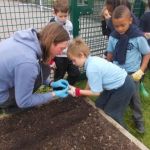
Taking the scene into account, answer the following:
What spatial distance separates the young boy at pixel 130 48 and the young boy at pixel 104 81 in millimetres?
238

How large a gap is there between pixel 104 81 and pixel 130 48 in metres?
0.57

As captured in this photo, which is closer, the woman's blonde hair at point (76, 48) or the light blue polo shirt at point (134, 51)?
the woman's blonde hair at point (76, 48)

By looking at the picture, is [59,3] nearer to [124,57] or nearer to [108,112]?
[124,57]

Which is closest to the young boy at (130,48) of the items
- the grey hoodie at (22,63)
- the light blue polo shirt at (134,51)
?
the light blue polo shirt at (134,51)

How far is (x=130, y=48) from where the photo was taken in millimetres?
2746

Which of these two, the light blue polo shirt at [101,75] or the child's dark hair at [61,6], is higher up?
the child's dark hair at [61,6]

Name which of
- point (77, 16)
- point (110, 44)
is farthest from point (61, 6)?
point (110, 44)

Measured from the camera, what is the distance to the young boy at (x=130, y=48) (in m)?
2.56

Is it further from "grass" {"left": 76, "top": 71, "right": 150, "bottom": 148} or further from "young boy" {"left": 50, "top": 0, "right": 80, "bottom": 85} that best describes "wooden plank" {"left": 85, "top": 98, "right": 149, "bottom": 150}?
"young boy" {"left": 50, "top": 0, "right": 80, "bottom": 85}

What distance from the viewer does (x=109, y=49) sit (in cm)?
294

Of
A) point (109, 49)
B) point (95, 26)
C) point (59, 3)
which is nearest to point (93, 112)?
point (109, 49)

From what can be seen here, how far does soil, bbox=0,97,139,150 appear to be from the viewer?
7.61ft

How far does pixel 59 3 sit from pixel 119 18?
725 millimetres

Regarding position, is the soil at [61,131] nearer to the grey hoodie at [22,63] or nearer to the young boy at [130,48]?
the grey hoodie at [22,63]
